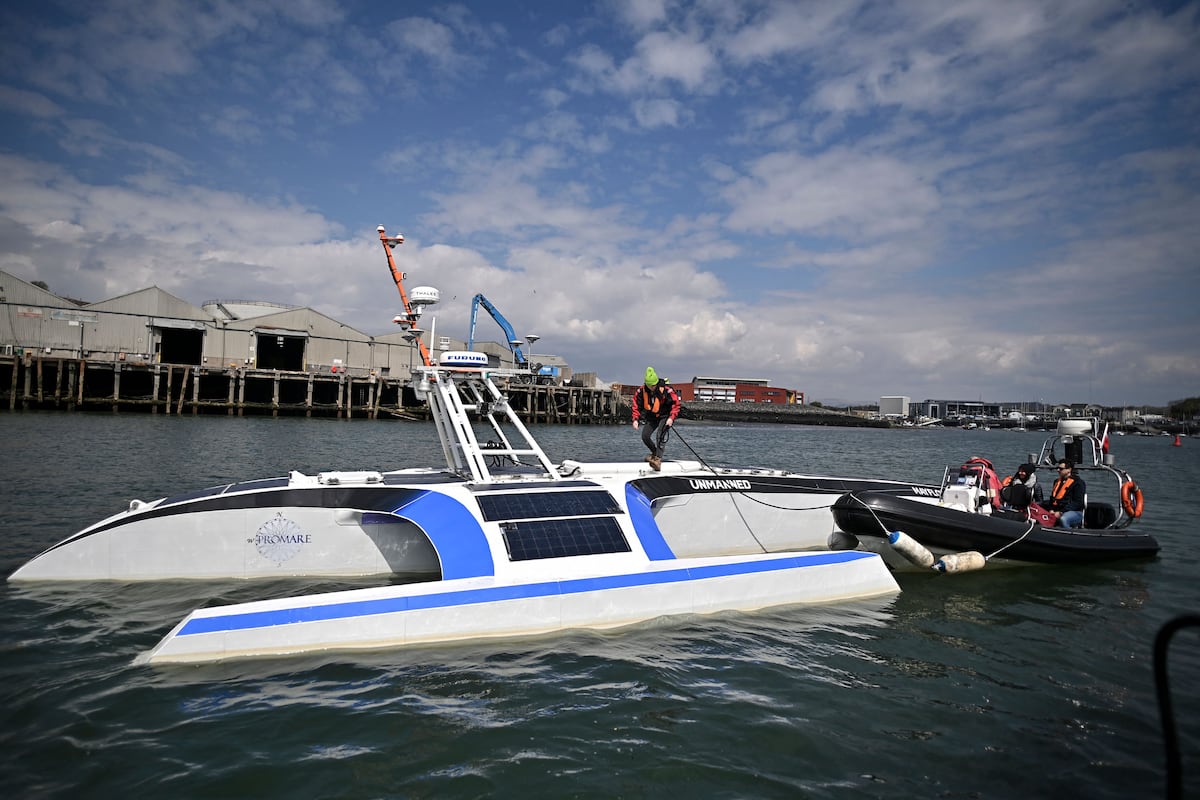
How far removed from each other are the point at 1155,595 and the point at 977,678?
5.85 metres

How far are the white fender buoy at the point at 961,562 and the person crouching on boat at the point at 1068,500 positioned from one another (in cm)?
303

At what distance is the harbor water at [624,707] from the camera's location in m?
4.87

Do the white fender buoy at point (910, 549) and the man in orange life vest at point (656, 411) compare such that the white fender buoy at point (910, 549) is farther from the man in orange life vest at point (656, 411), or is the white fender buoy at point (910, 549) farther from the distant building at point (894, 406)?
the distant building at point (894, 406)

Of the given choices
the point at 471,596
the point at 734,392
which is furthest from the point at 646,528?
the point at 734,392

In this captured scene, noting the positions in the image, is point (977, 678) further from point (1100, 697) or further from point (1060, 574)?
point (1060, 574)

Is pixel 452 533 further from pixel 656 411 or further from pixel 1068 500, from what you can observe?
pixel 1068 500

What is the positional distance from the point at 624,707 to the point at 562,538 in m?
2.85

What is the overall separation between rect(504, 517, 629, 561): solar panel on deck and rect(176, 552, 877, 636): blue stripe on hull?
615 millimetres

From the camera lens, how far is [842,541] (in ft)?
40.0

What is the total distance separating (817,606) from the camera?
8.96m

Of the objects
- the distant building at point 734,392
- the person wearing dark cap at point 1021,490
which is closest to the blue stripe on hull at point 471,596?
the person wearing dark cap at point 1021,490

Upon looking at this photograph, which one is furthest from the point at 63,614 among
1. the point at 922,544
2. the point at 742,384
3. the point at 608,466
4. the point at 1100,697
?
the point at 742,384

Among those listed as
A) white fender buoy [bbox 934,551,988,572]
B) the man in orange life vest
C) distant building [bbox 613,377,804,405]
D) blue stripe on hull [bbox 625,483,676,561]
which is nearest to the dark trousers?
the man in orange life vest

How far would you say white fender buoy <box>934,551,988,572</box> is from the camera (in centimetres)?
1066
